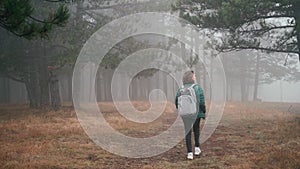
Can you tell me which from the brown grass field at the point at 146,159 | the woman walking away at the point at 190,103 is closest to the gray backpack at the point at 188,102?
the woman walking away at the point at 190,103

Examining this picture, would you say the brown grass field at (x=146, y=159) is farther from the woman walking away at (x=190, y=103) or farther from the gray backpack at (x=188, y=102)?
the gray backpack at (x=188, y=102)

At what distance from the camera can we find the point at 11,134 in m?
10.8

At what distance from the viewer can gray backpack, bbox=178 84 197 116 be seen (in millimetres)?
7012

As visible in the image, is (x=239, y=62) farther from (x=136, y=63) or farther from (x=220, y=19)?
(x=220, y=19)

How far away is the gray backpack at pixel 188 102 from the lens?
23.0 ft

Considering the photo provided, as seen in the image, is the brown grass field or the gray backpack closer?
the brown grass field

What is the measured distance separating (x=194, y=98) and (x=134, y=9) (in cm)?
1493

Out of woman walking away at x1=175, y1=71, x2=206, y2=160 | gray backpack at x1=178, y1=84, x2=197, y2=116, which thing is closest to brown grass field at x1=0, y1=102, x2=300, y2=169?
woman walking away at x1=175, y1=71, x2=206, y2=160

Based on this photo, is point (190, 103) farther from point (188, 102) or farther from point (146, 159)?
point (146, 159)

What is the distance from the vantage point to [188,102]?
7.05 meters

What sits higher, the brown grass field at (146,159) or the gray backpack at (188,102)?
the gray backpack at (188,102)

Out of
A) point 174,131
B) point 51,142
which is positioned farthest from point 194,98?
point 174,131

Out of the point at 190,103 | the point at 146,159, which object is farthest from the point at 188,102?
the point at 146,159

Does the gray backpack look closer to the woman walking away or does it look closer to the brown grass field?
the woman walking away
